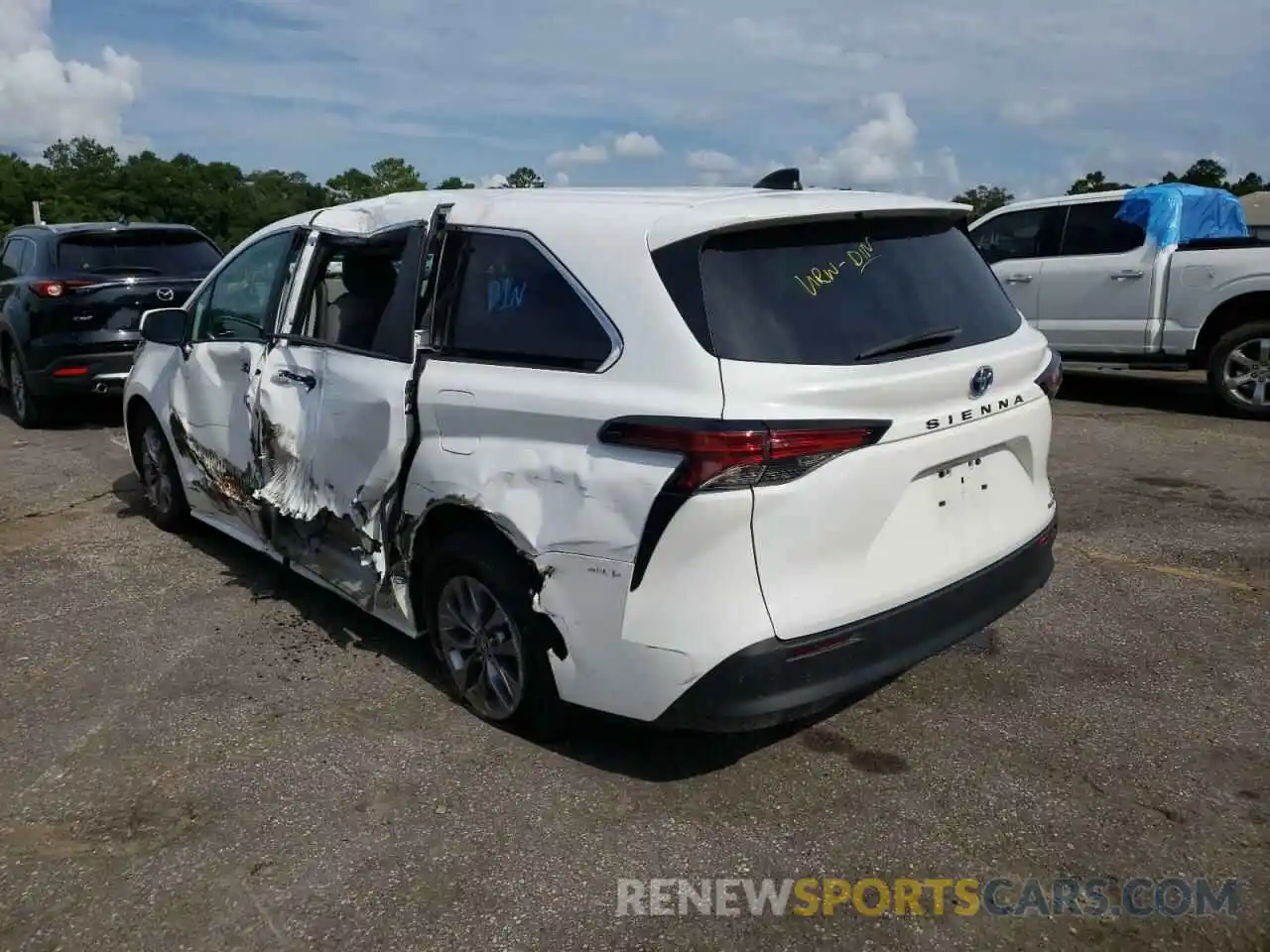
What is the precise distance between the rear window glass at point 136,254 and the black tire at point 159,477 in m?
3.59

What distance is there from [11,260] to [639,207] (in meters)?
9.25

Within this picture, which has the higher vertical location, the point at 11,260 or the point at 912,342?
the point at 11,260

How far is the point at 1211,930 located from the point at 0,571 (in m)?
5.59

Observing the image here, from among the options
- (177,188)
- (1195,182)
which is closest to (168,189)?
(177,188)

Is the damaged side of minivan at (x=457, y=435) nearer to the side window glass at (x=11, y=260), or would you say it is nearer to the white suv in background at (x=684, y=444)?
the white suv in background at (x=684, y=444)

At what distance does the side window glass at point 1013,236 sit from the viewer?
1038cm

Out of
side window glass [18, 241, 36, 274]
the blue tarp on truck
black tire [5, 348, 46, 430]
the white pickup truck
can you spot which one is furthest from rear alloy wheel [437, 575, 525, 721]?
the blue tarp on truck

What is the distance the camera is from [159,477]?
6.15m

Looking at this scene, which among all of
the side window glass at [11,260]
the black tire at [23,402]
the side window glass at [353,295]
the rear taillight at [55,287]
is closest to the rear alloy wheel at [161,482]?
the side window glass at [353,295]

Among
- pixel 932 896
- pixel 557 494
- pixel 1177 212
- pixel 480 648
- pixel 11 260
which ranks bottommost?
pixel 932 896

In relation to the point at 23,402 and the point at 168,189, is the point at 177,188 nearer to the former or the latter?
the point at 168,189

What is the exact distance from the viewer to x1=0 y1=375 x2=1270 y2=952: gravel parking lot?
2777 mm

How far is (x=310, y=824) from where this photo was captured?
3223 mm

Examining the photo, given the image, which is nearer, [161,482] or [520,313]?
[520,313]
